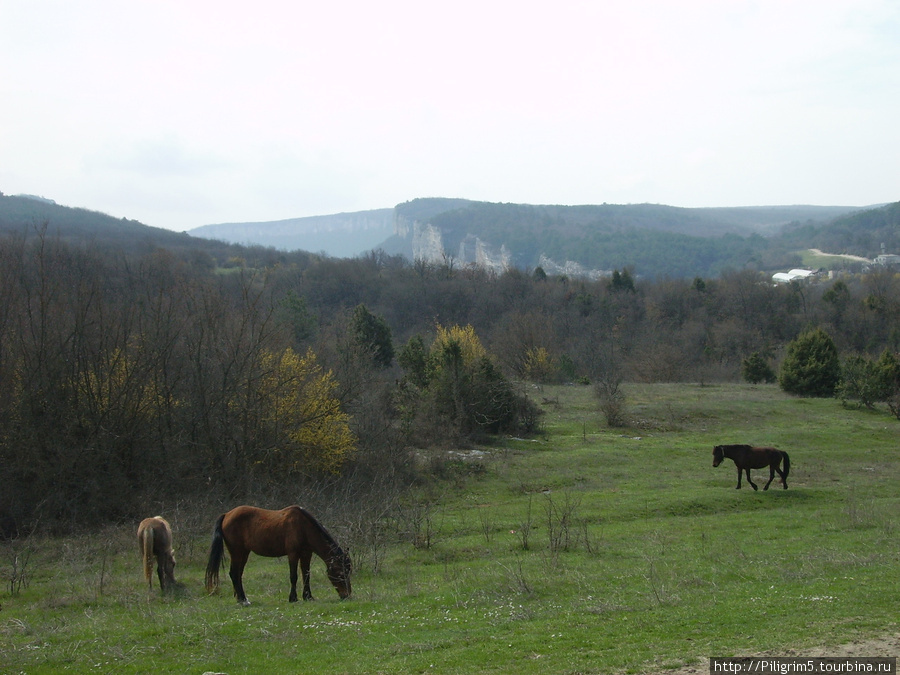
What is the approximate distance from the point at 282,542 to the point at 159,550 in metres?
2.51

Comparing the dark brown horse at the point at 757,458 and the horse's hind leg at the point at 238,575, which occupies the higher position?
the horse's hind leg at the point at 238,575

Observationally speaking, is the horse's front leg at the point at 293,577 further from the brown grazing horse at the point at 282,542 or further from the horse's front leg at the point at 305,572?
the horse's front leg at the point at 305,572

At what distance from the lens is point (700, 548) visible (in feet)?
48.4

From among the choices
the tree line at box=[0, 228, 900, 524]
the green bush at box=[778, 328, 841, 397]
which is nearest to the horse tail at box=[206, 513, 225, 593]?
the tree line at box=[0, 228, 900, 524]

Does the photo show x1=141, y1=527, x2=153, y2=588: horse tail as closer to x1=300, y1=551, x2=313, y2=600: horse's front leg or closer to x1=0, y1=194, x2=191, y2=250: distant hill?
x1=300, y1=551, x2=313, y2=600: horse's front leg

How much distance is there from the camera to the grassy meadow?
24.8 feet

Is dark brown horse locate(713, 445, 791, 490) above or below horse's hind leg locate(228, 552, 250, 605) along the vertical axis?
below

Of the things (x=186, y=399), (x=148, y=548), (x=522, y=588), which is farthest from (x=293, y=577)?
(x=186, y=399)

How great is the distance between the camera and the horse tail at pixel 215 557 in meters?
11.0

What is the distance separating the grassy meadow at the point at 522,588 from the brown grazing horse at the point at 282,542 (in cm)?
42

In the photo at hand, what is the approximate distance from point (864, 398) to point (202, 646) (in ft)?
145

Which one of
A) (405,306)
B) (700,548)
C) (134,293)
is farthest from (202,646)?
(405,306)

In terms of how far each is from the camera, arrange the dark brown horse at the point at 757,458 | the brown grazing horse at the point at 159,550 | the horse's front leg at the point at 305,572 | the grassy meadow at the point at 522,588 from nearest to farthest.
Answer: the grassy meadow at the point at 522,588 < the horse's front leg at the point at 305,572 < the brown grazing horse at the point at 159,550 < the dark brown horse at the point at 757,458

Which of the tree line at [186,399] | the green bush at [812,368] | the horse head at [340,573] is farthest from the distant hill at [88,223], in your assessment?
the horse head at [340,573]
